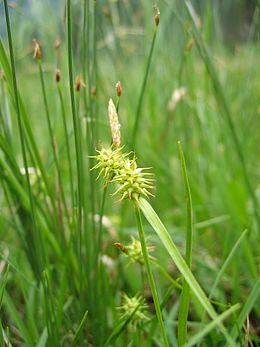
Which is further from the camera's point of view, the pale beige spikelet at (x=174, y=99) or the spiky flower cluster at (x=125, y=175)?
the pale beige spikelet at (x=174, y=99)

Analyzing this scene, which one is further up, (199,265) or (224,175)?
(224,175)

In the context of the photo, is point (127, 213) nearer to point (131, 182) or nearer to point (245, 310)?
point (245, 310)

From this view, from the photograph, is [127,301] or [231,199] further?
[231,199]

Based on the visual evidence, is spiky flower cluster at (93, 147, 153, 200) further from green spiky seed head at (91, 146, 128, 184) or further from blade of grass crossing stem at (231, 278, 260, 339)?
blade of grass crossing stem at (231, 278, 260, 339)

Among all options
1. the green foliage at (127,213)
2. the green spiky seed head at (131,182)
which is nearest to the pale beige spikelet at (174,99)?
the green foliage at (127,213)

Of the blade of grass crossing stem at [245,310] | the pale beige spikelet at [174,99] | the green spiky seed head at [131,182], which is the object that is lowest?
the blade of grass crossing stem at [245,310]

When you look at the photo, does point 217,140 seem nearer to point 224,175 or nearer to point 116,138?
point 224,175

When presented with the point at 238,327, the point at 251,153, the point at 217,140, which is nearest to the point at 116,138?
the point at 238,327

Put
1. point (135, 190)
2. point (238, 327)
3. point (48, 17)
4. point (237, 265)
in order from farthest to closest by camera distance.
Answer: point (48, 17)
point (237, 265)
point (238, 327)
point (135, 190)

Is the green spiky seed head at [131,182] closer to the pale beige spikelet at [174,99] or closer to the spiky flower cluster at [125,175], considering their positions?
the spiky flower cluster at [125,175]

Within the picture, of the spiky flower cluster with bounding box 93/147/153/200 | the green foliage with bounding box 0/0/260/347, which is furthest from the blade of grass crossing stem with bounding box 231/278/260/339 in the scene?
the spiky flower cluster with bounding box 93/147/153/200

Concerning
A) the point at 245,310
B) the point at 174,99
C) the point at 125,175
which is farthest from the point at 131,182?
the point at 174,99
